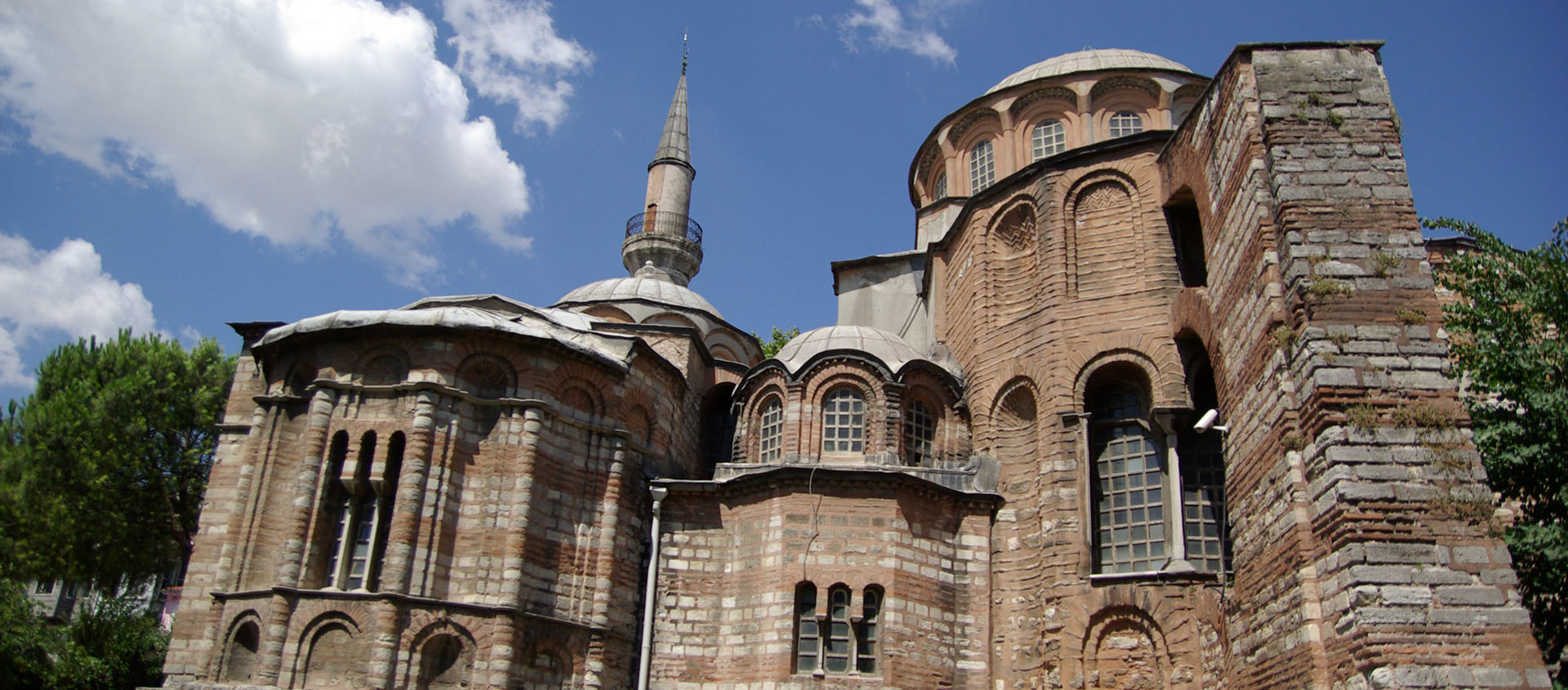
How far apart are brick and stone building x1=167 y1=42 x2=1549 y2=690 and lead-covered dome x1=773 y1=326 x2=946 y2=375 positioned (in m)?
0.07

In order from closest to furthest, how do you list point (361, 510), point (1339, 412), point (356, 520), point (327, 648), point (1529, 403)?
point (1339, 412), point (1529, 403), point (327, 648), point (356, 520), point (361, 510)

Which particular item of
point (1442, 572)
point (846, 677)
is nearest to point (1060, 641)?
point (846, 677)

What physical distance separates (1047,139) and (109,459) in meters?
21.0

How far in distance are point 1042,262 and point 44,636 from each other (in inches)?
802

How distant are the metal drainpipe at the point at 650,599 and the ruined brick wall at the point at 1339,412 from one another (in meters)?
8.00

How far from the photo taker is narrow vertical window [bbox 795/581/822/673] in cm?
1511

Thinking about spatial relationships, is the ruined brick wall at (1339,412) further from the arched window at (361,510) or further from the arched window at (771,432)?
the arched window at (361,510)

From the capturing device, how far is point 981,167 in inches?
864

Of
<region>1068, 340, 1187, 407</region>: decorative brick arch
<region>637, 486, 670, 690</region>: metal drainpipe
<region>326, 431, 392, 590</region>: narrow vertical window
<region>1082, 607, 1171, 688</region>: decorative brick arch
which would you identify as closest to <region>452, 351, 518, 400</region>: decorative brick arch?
<region>326, 431, 392, 590</region>: narrow vertical window

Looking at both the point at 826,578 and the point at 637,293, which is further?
the point at 637,293

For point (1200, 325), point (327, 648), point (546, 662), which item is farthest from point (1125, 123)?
point (327, 648)

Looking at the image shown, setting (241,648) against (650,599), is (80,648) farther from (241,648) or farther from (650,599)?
(650,599)

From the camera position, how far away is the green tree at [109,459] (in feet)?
76.3

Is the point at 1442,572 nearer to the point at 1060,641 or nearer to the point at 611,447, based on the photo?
the point at 1060,641
